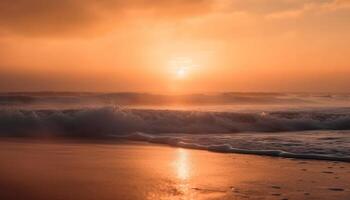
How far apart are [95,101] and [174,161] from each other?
762 inches

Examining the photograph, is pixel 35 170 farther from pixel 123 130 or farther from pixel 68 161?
pixel 123 130

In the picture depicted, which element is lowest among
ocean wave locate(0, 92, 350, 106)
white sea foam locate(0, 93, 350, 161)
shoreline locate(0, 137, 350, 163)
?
shoreline locate(0, 137, 350, 163)

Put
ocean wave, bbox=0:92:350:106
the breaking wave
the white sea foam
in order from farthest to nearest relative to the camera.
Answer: ocean wave, bbox=0:92:350:106 → the breaking wave → the white sea foam

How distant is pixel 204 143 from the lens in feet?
34.2

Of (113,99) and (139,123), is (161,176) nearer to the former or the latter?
(139,123)

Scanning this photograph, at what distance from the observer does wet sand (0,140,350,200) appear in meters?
5.43

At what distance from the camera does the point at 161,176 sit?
6.47 meters

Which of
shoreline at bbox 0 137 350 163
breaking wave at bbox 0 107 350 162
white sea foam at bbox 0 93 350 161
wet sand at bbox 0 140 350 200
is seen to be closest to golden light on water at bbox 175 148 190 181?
wet sand at bbox 0 140 350 200

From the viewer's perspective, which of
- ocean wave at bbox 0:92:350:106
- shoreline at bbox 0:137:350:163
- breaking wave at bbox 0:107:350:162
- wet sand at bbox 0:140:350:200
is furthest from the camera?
ocean wave at bbox 0:92:350:106

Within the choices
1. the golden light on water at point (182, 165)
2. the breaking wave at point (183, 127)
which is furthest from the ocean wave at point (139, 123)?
the golden light on water at point (182, 165)

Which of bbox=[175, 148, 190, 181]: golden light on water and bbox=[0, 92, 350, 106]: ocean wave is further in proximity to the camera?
bbox=[0, 92, 350, 106]: ocean wave

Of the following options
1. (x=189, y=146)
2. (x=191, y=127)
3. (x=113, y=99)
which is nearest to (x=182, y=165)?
(x=189, y=146)

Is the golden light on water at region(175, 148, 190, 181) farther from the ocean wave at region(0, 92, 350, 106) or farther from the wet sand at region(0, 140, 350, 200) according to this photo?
the ocean wave at region(0, 92, 350, 106)

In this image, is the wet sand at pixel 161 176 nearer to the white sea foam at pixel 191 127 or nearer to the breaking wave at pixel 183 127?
the white sea foam at pixel 191 127
